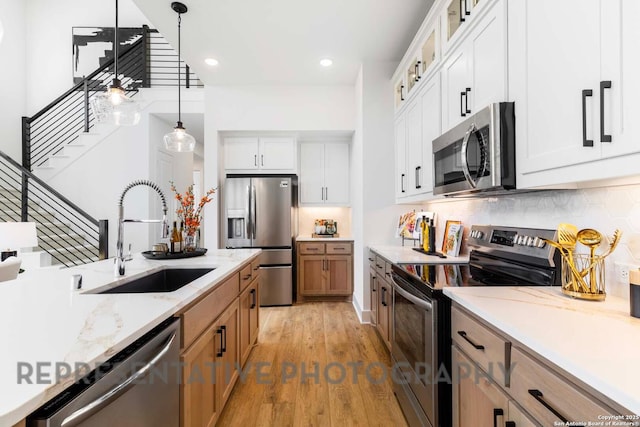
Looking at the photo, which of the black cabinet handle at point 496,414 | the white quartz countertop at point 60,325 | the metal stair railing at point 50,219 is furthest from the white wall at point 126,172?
the black cabinet handle at point 496,414

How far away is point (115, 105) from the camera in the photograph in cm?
229

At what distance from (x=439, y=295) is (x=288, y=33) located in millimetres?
2810

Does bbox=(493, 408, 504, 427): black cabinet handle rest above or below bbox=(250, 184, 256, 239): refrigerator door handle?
below

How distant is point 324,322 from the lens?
3.57m

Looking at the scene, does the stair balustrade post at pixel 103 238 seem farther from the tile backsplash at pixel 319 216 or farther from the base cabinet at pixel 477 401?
the base cabinet at pixel 477 401

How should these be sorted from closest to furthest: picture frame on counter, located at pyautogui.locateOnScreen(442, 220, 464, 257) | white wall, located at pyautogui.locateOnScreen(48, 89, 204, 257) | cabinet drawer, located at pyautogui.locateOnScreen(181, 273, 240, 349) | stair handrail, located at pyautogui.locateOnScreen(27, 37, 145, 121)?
cabinet drawer, located at pyautogui.locateOnScreen(181, 273, 240, 349) → picture frame on counter, located at pyautogui.locateOnScreen(442, 220, 464, 257) → white wall, located at pyautogui.locateOnScreen(48, 89, 204, 257) → stair handrail, located at pyautogui.locateOnScreen(27, 37, 145, 121)

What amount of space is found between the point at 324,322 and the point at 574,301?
8.97ft

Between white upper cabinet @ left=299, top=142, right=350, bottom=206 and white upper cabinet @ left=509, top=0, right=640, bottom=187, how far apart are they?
11.2 feet

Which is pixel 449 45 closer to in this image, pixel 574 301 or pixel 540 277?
pixel 540 277

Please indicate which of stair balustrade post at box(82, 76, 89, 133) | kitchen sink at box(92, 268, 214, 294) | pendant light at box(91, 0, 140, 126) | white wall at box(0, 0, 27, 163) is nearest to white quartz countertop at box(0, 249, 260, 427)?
kitchen sink at box(92, 268, 214, 294)

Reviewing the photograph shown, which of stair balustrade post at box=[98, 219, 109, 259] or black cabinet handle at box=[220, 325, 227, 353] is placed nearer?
black cabinet handle at box=[220, 325, 227, 353]

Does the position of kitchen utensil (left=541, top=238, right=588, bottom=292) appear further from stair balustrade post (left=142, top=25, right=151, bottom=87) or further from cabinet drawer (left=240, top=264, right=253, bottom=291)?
stair balustrade post (left=142, top=25, right=151, bottom=87)

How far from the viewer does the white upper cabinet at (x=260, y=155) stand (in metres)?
4.43

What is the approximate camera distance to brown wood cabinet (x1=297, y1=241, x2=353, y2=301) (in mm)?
4391
